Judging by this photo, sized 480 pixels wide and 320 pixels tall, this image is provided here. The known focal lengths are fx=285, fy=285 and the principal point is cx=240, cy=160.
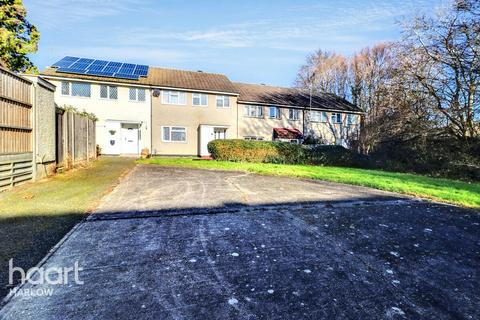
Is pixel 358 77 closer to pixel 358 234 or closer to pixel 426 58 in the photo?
pixel 426 58

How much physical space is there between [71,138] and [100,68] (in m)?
13.2

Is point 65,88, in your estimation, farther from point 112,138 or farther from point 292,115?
point 292,115

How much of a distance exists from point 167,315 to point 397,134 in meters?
22.5

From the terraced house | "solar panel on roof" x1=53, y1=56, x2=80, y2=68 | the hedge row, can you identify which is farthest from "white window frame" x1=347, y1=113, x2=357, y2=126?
"solar panel on roof" x1=53, y1=56, x2=80, y2=68

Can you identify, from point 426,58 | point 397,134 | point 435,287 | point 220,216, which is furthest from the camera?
point 397,134

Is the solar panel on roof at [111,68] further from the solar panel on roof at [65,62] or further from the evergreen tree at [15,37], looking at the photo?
the evergreen tree at [15,37]

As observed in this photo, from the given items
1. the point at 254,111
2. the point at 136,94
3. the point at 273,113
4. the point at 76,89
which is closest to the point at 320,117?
the point at 273,113

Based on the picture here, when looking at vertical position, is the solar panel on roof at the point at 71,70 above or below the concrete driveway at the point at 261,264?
above

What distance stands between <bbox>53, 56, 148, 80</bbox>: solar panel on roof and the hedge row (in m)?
9.65

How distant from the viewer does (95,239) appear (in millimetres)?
4148

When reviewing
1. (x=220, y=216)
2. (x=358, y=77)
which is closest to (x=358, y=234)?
(x=220, y=216)

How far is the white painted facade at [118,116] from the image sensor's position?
2088cm

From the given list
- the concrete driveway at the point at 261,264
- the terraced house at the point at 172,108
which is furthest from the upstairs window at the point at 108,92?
the concrete driveway at the point at 261,264

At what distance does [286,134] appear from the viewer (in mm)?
27109
